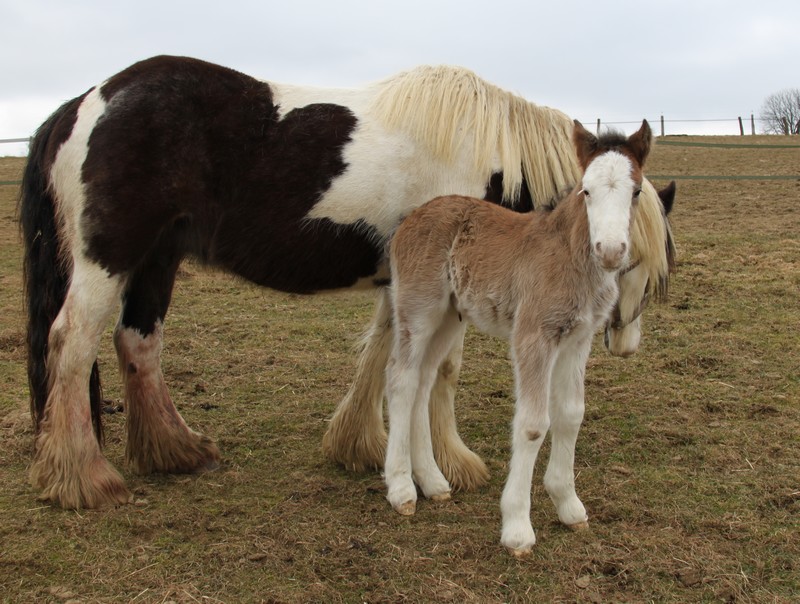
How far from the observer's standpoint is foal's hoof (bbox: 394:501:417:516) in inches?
154

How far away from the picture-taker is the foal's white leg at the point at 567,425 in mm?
3576

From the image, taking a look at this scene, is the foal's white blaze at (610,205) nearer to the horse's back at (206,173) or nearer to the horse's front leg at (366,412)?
the horse's back at (206,173)

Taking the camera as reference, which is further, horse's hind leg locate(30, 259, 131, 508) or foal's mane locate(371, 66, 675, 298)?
foal's mane locate(371, 66, 675, 298)

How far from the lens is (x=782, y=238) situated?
1034cm

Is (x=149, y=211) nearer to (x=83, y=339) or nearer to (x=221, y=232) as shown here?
(x=221, y=232)

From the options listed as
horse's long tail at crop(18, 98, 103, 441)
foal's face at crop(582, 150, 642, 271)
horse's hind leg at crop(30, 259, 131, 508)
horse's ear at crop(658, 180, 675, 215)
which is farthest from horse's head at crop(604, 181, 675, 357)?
horse's long tail at crop(18, 98, 103, 441)

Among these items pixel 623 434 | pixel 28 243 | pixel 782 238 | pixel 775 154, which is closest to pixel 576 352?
pixel 623 434

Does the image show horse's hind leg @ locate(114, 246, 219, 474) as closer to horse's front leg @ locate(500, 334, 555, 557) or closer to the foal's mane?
the foal's mane

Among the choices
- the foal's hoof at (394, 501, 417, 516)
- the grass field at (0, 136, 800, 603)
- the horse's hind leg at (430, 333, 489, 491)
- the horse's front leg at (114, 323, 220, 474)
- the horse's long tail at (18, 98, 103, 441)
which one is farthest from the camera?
the horse's front leg at (114, 323, 220, 474)

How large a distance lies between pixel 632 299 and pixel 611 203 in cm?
122

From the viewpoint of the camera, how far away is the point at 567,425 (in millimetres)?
3600

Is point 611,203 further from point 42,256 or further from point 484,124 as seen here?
point 42,256

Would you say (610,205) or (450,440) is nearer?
(610,205)

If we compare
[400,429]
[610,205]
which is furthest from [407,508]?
[610,205]
